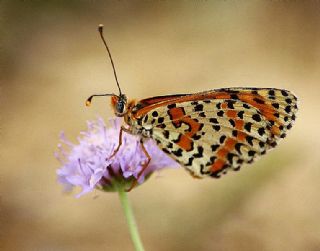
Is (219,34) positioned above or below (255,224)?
above

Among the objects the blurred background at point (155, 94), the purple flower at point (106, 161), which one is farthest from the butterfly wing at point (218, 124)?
the blurred background at point (155, 94)

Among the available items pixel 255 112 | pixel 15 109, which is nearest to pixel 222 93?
pixel 255 112

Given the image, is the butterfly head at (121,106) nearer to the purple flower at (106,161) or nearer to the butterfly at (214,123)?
the butterfly at (214,123)

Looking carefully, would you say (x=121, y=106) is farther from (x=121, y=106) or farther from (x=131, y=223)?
(x=131, y=223)

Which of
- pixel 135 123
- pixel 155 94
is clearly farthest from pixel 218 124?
pixel 155 94

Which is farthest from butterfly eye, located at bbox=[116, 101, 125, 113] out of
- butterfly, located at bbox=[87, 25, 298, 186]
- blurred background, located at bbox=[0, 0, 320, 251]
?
blurred background, located at bbox=[0, 0, 320, 251]

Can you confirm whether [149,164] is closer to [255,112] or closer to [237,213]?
[255,112]
